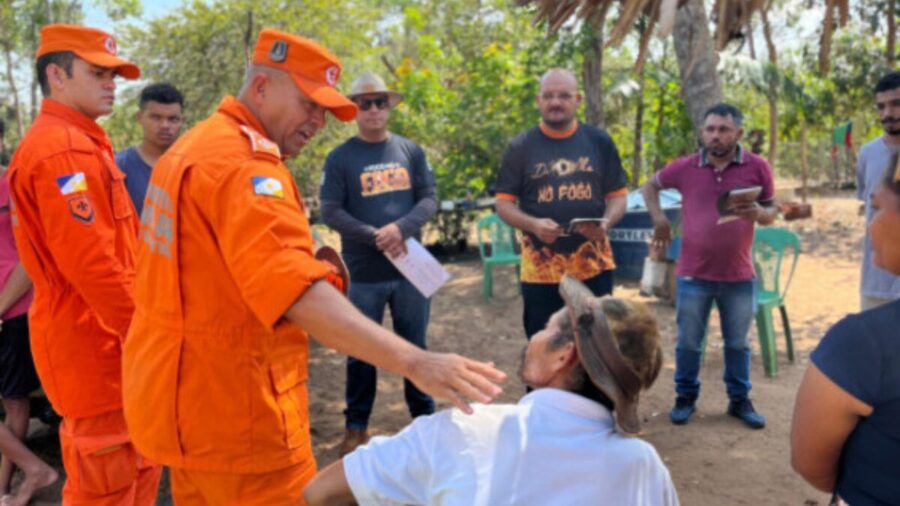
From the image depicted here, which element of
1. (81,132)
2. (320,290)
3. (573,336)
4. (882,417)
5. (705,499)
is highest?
(81,132)

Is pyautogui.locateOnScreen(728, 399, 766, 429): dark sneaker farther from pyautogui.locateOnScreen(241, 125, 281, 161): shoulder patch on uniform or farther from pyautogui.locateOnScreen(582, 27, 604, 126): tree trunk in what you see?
pyautogui.locateOnScreen(582, 27, 604, 126): tree trunk

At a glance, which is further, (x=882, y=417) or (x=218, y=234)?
(x=218, y=234)

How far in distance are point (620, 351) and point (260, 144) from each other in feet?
3.49

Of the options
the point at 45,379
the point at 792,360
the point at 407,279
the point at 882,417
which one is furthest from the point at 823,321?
the point at 45,379

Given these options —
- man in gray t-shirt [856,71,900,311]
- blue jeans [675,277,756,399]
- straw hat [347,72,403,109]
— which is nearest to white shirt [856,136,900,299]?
man in gray t-shirt [856,71,900,311]

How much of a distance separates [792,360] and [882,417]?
17.1 feet

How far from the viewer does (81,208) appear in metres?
2.77

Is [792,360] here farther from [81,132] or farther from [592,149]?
[81,132]

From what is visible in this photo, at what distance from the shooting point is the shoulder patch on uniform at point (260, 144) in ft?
6.59

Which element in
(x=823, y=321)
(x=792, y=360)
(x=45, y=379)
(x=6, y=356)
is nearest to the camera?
(x=45, y=379)

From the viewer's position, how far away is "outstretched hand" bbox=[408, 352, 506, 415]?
1.69m

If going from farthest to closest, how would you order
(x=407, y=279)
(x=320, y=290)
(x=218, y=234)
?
(x=407, y=279), (x=218, y=234), (x=320, y=290)

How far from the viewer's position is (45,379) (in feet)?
9.60

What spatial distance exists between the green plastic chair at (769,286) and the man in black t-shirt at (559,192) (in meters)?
2.05
